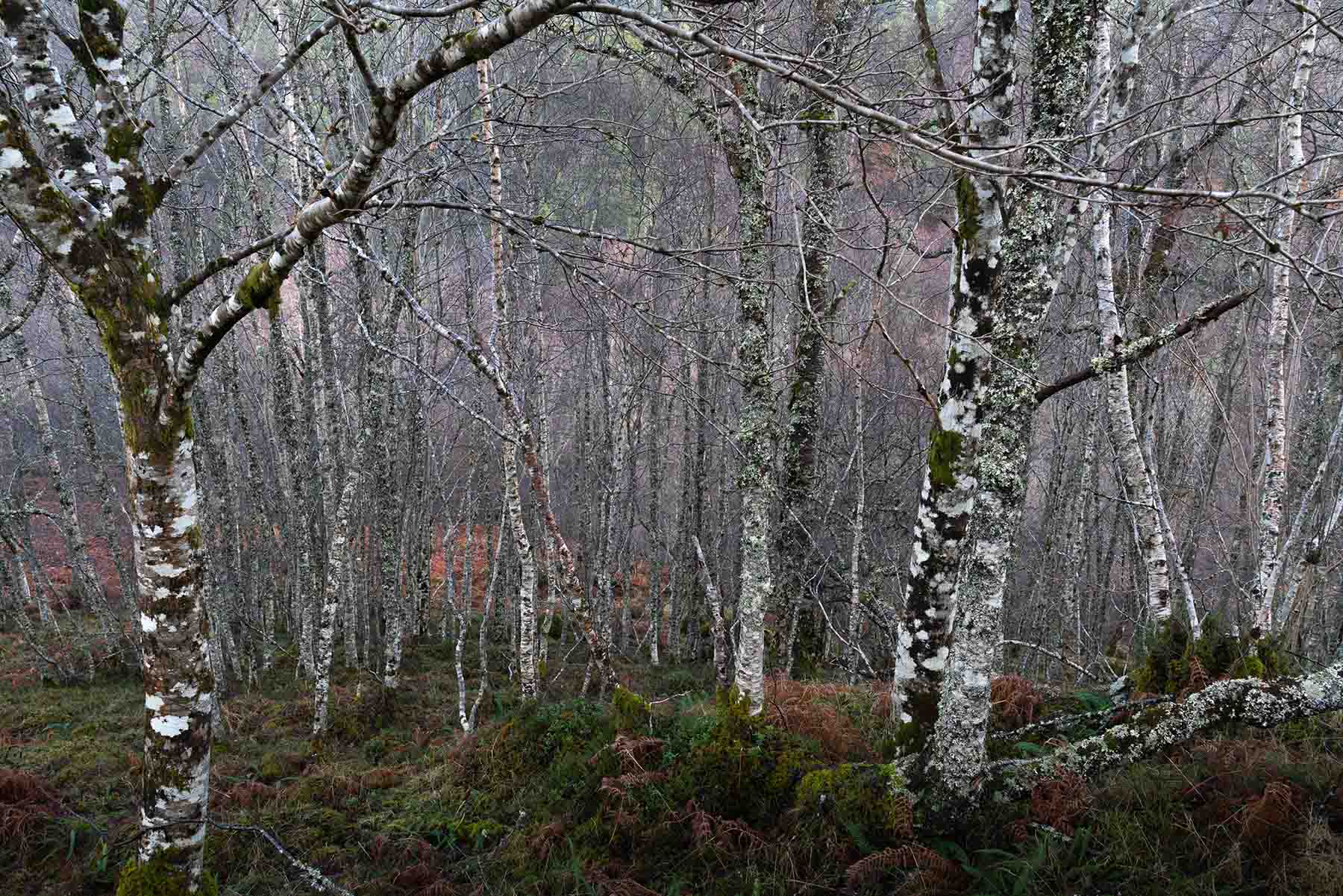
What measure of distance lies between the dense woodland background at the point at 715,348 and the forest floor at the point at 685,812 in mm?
75

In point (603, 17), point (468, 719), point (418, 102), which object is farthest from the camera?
point (468, 719)

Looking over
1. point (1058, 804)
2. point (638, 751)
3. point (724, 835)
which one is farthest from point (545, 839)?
point (1058, 804)

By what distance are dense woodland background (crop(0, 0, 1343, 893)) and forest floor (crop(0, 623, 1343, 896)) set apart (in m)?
0.08

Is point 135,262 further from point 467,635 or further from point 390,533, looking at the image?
point 467,635

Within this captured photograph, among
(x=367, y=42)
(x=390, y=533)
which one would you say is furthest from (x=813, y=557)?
(x=367, y=42)

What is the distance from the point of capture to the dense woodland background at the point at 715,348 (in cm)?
331

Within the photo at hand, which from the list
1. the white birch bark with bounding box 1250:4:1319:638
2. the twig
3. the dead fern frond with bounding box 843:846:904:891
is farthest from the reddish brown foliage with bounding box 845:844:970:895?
the white birch bark with bounding box 1250:4:1319:638

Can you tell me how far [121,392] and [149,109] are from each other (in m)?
11.1

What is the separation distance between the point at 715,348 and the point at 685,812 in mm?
8209

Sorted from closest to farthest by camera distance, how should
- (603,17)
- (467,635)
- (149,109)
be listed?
(603,17), (149,109), (467,635)

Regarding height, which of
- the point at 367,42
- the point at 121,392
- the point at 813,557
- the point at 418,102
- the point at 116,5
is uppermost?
the point at 367,42

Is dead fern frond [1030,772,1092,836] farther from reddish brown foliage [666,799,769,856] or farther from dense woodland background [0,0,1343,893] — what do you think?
reddish brown foliage [666,799,769,856]

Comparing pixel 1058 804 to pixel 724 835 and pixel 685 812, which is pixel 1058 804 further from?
pixel 685 812

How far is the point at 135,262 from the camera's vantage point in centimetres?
344
